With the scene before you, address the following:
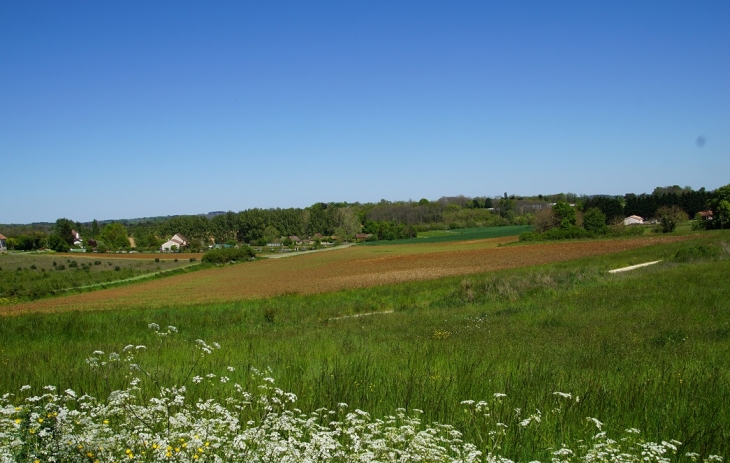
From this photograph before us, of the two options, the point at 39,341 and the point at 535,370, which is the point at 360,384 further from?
the point at 39,341

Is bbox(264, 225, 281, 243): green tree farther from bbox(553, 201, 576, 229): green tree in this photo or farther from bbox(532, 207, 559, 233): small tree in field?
bbox(553, 201, 576, 229): green tree

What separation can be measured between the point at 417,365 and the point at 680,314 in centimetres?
996

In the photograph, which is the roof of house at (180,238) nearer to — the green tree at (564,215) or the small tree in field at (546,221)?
the small tree in field at (546,221)

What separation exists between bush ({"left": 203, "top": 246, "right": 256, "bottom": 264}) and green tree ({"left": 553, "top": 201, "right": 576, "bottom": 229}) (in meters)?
60.2

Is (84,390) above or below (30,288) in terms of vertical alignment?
above

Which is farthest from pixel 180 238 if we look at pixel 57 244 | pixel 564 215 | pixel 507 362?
pixel 507 362

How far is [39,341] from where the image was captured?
16.3 meters

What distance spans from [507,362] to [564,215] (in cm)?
10074

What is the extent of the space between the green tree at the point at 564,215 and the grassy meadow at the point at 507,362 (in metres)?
80.9

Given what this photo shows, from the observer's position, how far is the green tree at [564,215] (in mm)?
100125

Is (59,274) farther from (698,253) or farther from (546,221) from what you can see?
(546,221)

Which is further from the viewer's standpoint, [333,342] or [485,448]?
[333,342]

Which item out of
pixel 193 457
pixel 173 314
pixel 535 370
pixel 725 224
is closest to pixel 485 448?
pixel 193 457

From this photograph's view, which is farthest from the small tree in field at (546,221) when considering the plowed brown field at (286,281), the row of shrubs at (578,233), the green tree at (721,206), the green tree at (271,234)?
the green tree at (271,234)
